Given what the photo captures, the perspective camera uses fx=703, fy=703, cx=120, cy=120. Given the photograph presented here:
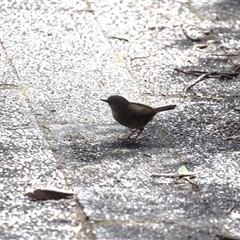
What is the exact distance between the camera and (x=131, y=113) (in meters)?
4.89

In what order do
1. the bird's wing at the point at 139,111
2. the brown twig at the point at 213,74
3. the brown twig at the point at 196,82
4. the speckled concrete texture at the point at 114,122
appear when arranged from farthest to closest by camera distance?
the brown twig at the point at 213,74
the brown twig at the point at 196,82
the bird's wing at the point at 139,111
the speckled concrete texture at the point at 114,122

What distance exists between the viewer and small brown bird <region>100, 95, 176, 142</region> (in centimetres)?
490

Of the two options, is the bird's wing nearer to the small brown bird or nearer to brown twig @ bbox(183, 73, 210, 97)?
the small brown bird

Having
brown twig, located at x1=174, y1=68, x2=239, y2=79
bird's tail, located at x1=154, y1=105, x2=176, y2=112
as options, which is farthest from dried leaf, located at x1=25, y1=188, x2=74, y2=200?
brown twig, located at x1=174, y1=68, x2=239, y2=79

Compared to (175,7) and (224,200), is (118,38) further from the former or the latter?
(224,200)

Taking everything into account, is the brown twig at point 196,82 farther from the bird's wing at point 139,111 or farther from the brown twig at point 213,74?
the bird's wing at point 139,111

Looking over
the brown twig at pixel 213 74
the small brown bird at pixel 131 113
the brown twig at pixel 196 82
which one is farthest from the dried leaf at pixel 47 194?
the brown twig at pixel 213 74

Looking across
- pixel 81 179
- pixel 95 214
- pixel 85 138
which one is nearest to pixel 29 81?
pixel 85 138

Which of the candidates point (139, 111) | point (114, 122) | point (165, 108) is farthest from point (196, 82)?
point (139, 111)

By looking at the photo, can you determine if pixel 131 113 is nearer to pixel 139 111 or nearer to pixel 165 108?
pixel 139 111

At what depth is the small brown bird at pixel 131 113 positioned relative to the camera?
4898mm

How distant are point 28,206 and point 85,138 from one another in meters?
0.97

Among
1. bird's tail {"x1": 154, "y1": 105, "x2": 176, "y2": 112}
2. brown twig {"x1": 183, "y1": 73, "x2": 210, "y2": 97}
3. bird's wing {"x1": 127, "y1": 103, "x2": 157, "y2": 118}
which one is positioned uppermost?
bird's wing {"x1": 127, "y1": 103, "x2": 157, "y2": 118}

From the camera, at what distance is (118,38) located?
21.6 ft
